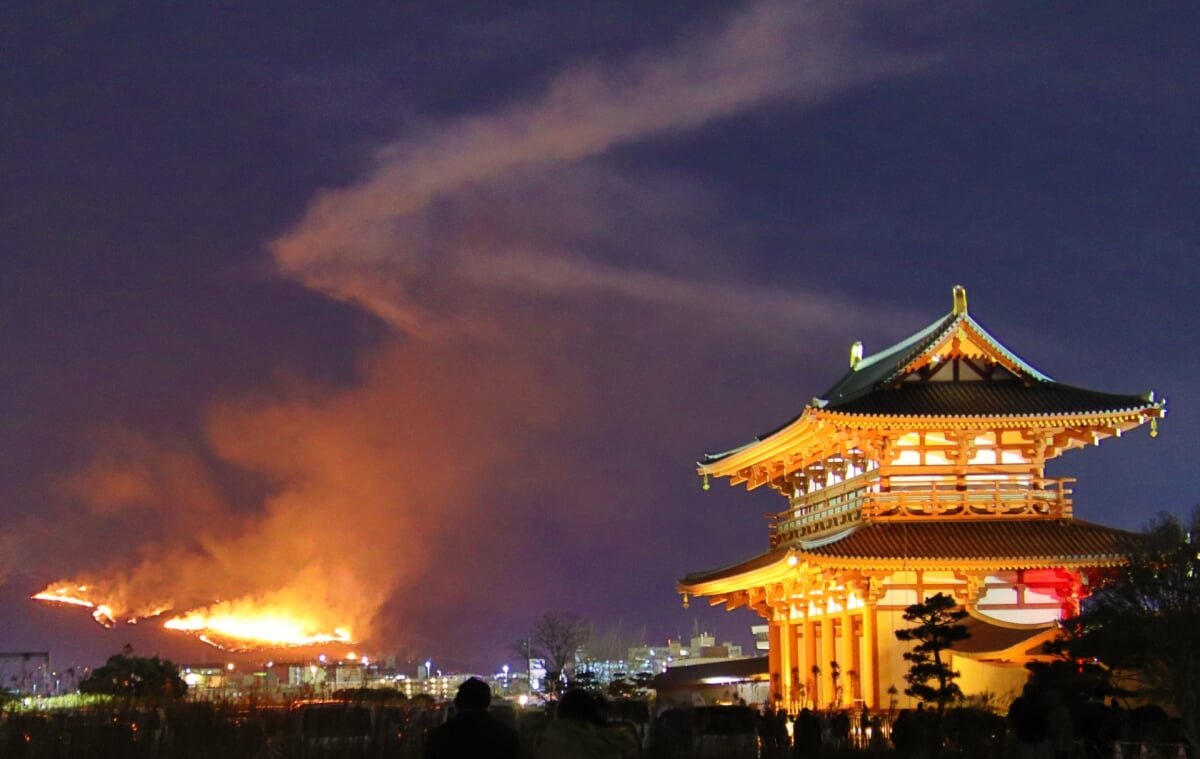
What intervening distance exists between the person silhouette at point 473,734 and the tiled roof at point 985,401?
80.4 feet

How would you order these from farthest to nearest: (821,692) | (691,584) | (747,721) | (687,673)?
(687,673)
(691,584)
(821,692)
(747,721)

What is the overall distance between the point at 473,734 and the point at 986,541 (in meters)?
24.8

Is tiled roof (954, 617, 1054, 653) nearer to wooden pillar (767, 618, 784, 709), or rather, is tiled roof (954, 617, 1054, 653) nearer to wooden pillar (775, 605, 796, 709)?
wooden pillar (775, 605, 796, 709)

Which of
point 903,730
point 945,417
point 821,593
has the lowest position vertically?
point 903,730

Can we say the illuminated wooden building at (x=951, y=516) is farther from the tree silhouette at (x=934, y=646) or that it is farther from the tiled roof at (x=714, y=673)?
the tiled roof at (x=714, y=673)

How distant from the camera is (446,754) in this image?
1070 centimetres

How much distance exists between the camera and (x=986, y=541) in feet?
110

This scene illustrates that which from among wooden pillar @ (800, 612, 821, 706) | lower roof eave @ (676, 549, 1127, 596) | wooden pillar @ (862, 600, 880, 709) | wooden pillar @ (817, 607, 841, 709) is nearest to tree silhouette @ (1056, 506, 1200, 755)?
lower roof eave @ (676, 549, 1127, 596)

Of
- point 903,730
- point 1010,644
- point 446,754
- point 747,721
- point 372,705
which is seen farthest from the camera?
point 1010,644

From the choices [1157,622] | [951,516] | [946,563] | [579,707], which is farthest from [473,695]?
[951,516]

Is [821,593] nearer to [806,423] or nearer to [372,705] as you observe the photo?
[806,423]

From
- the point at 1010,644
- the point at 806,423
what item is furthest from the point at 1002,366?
the point at 1010,644

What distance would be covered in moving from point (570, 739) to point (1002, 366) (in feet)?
90.6

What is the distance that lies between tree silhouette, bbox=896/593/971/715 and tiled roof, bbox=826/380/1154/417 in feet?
19.1
